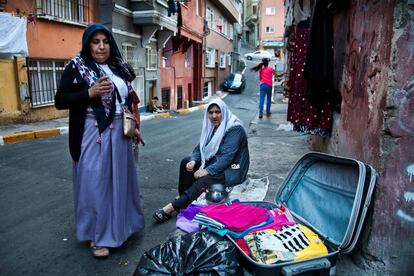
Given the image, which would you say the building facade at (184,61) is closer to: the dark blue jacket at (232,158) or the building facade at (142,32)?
the building facade at (142,32)

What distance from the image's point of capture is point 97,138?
2889 millimetres

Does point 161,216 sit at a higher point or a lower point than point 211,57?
lower

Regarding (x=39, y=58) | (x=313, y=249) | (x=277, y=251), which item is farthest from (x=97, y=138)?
(x=39, y=58)

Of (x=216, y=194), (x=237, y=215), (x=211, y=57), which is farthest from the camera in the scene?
(x=211, y=57)

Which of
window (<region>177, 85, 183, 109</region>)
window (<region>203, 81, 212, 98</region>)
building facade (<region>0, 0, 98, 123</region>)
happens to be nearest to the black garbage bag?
building facade (<region>0, 0, 98, 123</region>)

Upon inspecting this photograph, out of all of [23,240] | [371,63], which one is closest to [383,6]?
[371,63]

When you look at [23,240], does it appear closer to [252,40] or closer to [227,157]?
[227,157]

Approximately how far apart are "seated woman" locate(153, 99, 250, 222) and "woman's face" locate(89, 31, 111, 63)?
4.12 feet

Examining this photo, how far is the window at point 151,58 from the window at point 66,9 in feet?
13.7

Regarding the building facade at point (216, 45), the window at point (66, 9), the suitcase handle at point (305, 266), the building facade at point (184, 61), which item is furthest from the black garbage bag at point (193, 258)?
the building facade at point (216, 45)

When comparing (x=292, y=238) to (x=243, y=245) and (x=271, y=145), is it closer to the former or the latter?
(x=243, y=245)

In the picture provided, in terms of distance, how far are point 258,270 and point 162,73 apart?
16.4 meters

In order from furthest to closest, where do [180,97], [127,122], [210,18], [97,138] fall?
[210,18] → [180,97] → [127,122] → [97,138]

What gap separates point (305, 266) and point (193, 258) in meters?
0.62
